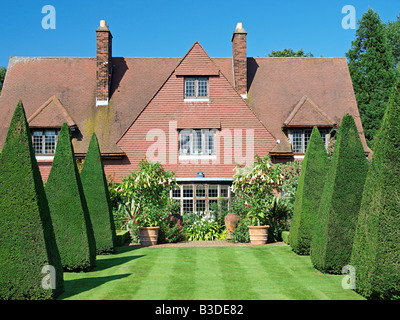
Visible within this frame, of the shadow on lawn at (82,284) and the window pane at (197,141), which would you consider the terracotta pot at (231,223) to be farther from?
the shadow on lawn at (82,284)

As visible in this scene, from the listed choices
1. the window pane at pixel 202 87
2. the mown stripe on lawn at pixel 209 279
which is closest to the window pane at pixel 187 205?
the window pane at pixel 202 87

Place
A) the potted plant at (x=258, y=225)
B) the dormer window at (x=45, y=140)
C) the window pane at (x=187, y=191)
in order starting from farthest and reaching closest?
the dormer window at (x=45, y=140) < the window pane at (x=187, y=191) < the potted plant at (x=258, y=225)

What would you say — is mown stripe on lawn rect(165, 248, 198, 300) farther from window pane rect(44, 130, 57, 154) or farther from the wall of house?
window pane rect(44, 130, 57, 154)

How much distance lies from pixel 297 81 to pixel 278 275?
20865 mm

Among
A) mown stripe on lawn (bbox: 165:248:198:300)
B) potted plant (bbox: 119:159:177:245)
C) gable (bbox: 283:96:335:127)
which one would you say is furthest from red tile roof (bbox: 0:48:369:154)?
mown stripe on lawn (bbox: 165:248:198:300)

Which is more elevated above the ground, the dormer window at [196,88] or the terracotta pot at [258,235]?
the dormer window at [196,88]

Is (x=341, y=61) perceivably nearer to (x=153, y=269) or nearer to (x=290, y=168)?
(x=290, y=168)

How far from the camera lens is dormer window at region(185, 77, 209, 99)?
28.7 meters

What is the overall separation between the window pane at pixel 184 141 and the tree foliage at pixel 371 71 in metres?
17.7

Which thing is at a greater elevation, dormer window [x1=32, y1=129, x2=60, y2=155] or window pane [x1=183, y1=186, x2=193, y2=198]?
dormer window [x1=32, y1=129, x2=60, y2=155]

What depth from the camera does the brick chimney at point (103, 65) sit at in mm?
30469

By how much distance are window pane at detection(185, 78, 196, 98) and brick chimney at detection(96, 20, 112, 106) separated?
5.43 m
